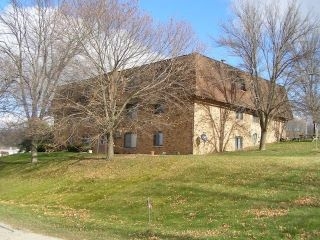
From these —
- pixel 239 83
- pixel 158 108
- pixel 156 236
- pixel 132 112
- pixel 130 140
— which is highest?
pixel 239 83

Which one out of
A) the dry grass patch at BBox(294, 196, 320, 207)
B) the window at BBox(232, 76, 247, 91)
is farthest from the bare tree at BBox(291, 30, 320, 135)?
the dry grass patch at BBox(294, 196, 320, 207)

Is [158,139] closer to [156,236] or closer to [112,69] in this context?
[112,69]

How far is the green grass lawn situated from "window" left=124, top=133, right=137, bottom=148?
30.7ft

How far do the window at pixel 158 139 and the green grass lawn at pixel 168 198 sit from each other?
8547 mm

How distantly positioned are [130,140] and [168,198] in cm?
2408

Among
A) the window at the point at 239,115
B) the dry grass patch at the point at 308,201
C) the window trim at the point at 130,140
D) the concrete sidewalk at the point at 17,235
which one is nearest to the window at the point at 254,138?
the window at the point at 239,115

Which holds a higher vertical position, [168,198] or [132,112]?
[132,112]

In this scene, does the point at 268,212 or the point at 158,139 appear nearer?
the point at 268,212

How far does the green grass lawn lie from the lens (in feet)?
43.0

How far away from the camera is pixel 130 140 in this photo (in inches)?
1737

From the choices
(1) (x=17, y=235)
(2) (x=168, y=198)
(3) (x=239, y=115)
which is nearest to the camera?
(1) (x=17, y=235)

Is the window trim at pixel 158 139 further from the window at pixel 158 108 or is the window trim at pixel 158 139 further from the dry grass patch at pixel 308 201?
the dry grass patch at pixel 308 201

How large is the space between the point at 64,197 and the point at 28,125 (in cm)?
1134

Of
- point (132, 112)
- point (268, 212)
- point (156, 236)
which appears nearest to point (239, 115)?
point (132, 112)
